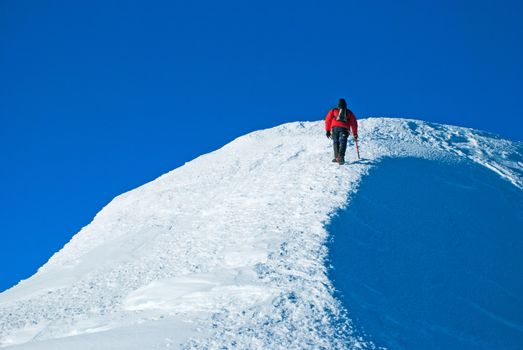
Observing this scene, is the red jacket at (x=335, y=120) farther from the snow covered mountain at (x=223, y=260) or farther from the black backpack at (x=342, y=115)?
the snow covered mountain at (x=223, y=260)

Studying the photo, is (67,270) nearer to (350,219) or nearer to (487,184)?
(350,219)

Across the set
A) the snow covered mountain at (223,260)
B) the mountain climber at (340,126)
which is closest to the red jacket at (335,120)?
the mountain climber at (340,126)

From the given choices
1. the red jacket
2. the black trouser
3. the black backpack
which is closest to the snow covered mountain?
the black trouser

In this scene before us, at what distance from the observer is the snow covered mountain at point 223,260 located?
6109 millimetres

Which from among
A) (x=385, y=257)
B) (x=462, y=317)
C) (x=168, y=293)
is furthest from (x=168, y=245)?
(x=462, y=317)

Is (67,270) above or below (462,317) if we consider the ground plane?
above

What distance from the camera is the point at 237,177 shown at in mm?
15531

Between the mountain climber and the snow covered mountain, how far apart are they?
0.47m

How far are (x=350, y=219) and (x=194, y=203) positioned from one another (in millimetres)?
5368

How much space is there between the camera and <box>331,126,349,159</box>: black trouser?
1341cm

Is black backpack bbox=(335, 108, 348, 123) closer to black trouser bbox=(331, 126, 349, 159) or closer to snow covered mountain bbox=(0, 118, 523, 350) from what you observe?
black trouser bbox=(331, 126, 349, 159)

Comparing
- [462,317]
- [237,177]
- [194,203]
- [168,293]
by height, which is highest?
[237,177]

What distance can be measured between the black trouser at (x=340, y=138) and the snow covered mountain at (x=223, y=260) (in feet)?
1.53

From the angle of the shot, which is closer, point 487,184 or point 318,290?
point 318,290
